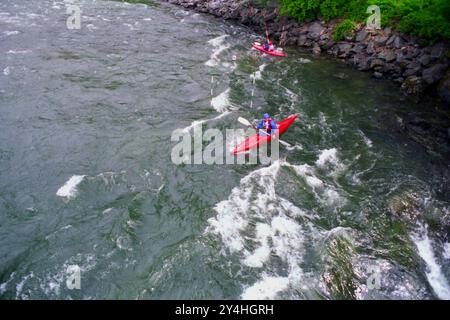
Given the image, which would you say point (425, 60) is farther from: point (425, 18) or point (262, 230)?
point (262, 230)

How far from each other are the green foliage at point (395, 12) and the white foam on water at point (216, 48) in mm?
4860

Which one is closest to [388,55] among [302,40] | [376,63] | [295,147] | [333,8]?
[376,63]

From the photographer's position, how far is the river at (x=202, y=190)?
869 centimetres

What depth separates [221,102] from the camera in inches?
651

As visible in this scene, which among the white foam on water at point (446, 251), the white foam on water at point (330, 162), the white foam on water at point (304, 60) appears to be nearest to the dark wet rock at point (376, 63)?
the white foam on water at point (304, 60)

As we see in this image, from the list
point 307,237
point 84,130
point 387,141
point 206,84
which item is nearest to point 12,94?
point 84,130

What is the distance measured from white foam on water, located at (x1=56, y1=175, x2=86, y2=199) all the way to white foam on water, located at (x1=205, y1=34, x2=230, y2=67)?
37.0 ft

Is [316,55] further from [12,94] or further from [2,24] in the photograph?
[2,24]

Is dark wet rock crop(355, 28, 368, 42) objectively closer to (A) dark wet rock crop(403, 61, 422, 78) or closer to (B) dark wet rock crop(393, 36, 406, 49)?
(B) dark wet rock crop(393, 36, 406, 49)

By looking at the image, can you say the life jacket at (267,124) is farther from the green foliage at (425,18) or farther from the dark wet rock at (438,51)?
the green foliage at (425,18)

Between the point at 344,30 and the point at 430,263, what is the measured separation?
16.3 m

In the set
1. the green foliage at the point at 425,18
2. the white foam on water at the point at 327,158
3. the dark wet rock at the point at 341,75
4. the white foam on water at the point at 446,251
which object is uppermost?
the green foliage at the point at 425,18

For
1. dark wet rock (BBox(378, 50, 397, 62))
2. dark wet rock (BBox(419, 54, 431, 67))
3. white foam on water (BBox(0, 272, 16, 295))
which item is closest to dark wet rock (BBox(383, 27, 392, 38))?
→ dark wet rock (BBox(378, 50, 397, 62))

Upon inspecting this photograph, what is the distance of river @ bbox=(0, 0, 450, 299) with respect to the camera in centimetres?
869
